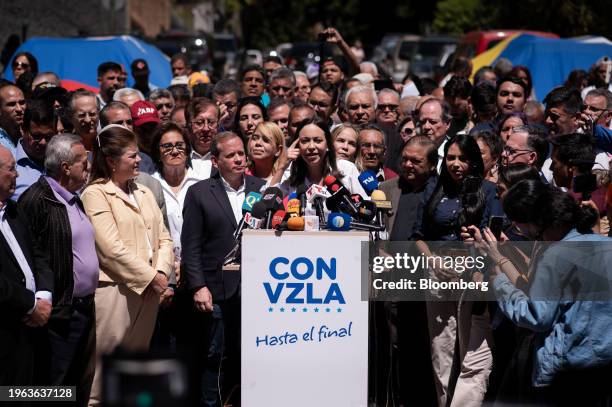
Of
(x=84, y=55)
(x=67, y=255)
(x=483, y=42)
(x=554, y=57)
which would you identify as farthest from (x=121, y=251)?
(x=483, y=42)

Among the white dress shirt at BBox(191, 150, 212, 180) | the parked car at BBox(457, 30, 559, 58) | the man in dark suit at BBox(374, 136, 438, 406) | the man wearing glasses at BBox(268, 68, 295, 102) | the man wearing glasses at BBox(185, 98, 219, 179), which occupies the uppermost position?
the parked car at BBox(457, 30, 559, 58)

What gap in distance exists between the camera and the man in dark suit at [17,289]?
646 cm

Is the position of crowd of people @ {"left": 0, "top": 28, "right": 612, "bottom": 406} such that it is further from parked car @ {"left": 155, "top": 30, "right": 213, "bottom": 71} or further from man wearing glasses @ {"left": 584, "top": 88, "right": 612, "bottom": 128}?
parked car @ {"left": 155, "top": 30, "right": 213, "bottom": 71}

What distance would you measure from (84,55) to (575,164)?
10.7m

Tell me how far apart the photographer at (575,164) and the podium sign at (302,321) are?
1.60m

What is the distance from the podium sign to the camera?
6727 mm

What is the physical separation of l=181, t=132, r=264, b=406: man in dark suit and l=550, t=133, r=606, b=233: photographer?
229 centimetres

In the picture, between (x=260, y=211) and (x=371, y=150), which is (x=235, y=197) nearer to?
(x=260, y=211)

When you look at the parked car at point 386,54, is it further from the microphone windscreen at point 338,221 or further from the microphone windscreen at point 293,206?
the microphone windscreen at point 338,221

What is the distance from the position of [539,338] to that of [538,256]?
453 mm

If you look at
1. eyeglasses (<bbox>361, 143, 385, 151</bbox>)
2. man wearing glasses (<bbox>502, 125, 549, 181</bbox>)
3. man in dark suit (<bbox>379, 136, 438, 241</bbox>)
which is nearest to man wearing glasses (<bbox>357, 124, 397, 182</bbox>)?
eyeglasses (<bbox>361, 143, 385, 151</bbox>)

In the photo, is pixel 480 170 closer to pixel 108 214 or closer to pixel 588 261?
pixel 588 261

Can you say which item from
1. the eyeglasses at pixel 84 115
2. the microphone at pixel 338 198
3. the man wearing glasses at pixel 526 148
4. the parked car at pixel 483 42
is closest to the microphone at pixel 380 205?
the microphone at pixel 338 198

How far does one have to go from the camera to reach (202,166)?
904 centimetres
